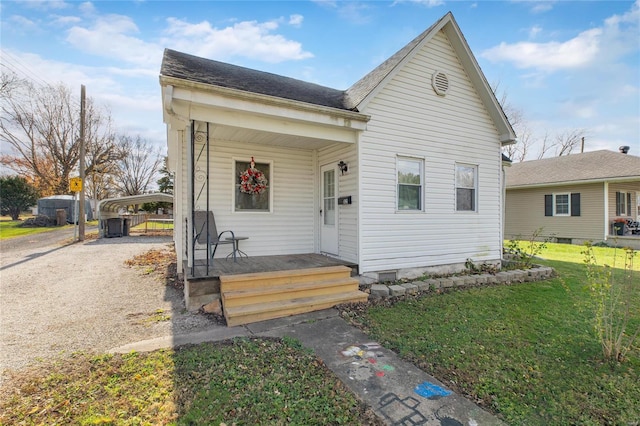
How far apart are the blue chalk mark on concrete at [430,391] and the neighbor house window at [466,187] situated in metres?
5.29

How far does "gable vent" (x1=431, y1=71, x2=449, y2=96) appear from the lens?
21.7 ft

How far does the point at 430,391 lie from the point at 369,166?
161 inches

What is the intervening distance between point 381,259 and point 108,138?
102 feet

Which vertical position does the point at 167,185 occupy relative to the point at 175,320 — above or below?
above

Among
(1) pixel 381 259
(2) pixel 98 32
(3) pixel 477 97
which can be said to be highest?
(2) pixel 98 32

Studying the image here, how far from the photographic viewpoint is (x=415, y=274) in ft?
20.7

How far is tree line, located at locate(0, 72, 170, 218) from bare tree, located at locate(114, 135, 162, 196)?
784 cm

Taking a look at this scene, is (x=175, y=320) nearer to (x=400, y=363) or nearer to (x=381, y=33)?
(x=400, y=363)

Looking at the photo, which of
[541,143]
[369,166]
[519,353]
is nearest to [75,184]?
[369,166]

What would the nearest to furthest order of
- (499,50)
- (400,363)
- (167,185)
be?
(400,363), (499,50), (167,185)

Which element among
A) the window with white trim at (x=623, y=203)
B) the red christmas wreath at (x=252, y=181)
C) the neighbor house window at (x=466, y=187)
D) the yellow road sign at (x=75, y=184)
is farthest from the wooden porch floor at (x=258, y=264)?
the window with white trim at (x=623, y=203)

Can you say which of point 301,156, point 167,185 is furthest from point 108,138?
point 301,156

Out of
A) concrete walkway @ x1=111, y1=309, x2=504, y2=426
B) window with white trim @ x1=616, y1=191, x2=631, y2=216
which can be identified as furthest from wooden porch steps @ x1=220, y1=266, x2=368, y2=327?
window with white trim @ x1=616, y1=191, x2=631, y2=216

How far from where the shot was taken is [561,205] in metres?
14.4
